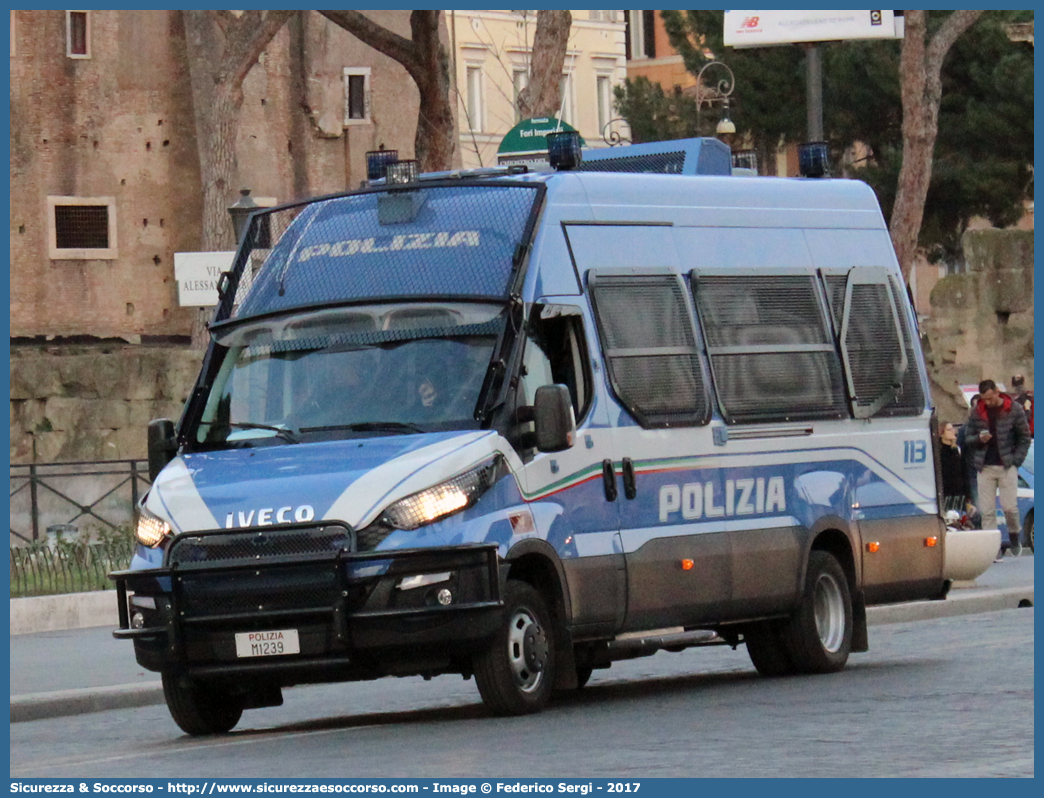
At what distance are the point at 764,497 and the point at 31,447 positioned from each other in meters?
34.1

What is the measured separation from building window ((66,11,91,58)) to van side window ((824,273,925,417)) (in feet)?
137

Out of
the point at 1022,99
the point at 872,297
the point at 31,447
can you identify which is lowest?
the point at 31,447

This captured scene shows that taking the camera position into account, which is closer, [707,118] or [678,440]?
[678,440]

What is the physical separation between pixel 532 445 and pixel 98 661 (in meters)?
6.55

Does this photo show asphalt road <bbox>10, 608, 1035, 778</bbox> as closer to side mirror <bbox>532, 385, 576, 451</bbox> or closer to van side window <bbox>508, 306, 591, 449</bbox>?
side mirror <bbox>532, 385, 576, 451</bbox>

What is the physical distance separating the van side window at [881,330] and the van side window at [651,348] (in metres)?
1.57

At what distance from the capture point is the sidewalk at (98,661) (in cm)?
1565

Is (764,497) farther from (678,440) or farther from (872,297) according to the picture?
(872,297)

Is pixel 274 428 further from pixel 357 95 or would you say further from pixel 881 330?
pixel 357 95

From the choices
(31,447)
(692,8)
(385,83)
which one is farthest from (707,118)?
(31,447)

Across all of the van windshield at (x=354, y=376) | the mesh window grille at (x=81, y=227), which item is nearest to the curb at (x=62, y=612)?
the van windshield at (x=354, y=376)

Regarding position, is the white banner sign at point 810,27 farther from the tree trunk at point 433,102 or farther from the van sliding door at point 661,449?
the van sliding door at point 661,449

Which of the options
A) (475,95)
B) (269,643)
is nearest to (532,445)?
(269,643)

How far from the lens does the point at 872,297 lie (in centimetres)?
1603
